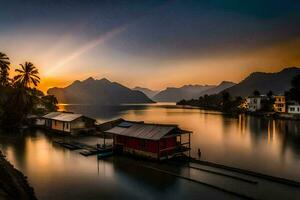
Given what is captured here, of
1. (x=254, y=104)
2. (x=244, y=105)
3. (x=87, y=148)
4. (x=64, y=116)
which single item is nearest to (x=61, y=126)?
(x=64, y=116)

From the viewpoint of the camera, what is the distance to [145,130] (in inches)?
1277

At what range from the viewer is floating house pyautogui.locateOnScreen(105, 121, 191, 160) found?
3020 cm

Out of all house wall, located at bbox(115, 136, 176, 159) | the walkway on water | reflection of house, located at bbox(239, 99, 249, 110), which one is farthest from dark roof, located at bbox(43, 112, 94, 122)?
reflection of house, located at bbox(239, 99, 249, 110)

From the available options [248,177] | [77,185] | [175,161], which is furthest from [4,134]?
[248,177]

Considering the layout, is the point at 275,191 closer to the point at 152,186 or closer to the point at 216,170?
the point at 216,170

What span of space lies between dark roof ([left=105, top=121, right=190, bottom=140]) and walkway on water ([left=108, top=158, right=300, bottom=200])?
3473 millimetres

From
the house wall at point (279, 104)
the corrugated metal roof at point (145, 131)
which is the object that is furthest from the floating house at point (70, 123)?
the house wall at point (279, 104)

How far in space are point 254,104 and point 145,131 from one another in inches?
5119

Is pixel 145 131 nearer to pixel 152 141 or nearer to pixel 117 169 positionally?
pixel 152 141

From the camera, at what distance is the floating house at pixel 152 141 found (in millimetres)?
30203

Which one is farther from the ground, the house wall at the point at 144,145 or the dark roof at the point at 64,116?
the dark roof at the point at 64,116

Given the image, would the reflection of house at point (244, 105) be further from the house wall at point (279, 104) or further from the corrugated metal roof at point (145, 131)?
the corrugated metal roof at point (145, 131)

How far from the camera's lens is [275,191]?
21.6 meters

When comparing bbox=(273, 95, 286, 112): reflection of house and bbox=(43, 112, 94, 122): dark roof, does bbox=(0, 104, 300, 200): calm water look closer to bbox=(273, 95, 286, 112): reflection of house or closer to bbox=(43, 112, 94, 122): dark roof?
bbox=(43, 112, 94, 122): dark roof
